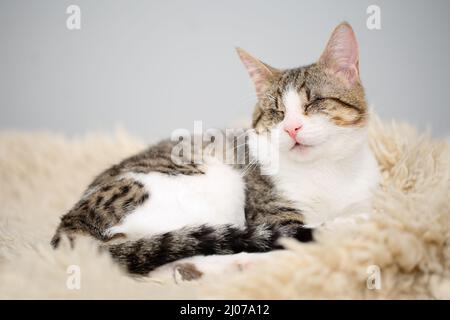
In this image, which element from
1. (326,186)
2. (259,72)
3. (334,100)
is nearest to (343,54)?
(334,100)

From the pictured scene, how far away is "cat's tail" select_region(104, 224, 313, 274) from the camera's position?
1448 millimetres

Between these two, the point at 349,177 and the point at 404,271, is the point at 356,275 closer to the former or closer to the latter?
the point at 404,271

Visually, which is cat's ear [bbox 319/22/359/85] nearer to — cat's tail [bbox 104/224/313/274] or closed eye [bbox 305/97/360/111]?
closed eye [bbox 305/97/360/111]

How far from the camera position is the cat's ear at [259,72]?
193 cm

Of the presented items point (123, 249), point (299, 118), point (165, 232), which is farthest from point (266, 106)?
point (123, 249)

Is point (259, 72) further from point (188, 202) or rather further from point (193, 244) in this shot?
point (193, 244)

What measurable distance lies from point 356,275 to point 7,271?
0.93m

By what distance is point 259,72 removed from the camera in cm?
196

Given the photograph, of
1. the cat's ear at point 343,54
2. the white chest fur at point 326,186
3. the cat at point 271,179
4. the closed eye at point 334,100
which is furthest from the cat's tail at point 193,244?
the cat's ear at point 343,54

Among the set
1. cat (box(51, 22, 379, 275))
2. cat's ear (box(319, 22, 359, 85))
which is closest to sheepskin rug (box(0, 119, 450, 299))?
cat (box(51, 22, 379, 275))

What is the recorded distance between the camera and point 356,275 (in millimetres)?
1206

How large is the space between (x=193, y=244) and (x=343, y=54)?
871 mm

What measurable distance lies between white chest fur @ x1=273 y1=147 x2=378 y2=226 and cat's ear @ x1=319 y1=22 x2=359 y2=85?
29 centimetres

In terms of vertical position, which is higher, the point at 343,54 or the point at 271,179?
the point at 343,54
